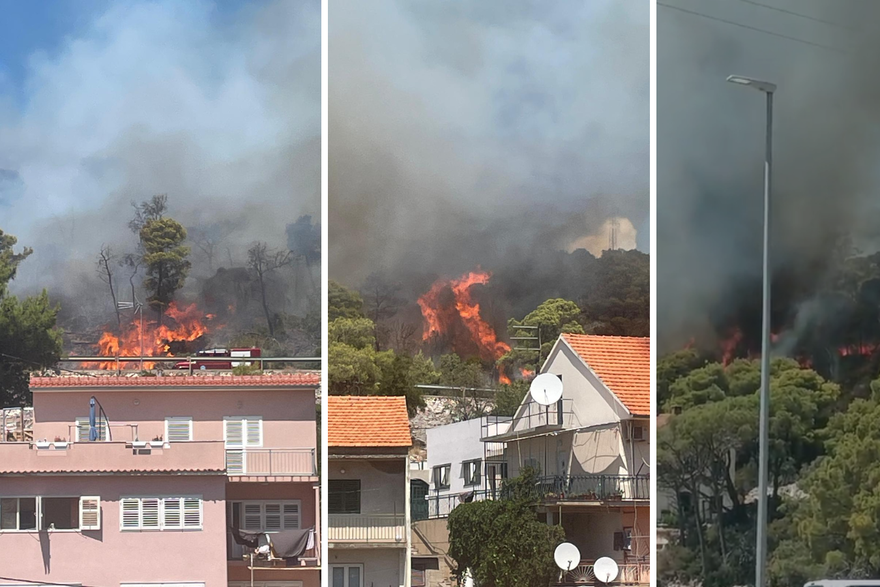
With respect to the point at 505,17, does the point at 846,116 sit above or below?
below

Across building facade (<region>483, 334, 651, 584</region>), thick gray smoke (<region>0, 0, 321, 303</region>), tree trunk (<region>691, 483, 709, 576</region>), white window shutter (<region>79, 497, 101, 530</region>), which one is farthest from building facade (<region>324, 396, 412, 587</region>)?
tree trunk (<region>691, 483, 709, 576</region>)

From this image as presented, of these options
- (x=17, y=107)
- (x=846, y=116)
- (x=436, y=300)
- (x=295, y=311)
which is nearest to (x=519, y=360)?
(x=436, y=300)

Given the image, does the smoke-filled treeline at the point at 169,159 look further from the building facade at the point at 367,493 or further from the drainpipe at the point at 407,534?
the drainpipe at the point at 407,534

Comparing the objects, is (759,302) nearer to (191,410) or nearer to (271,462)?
(271,462)

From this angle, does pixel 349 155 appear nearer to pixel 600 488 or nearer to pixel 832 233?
pixel 600 488

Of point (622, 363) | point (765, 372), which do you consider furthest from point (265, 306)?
point (765, 372)
